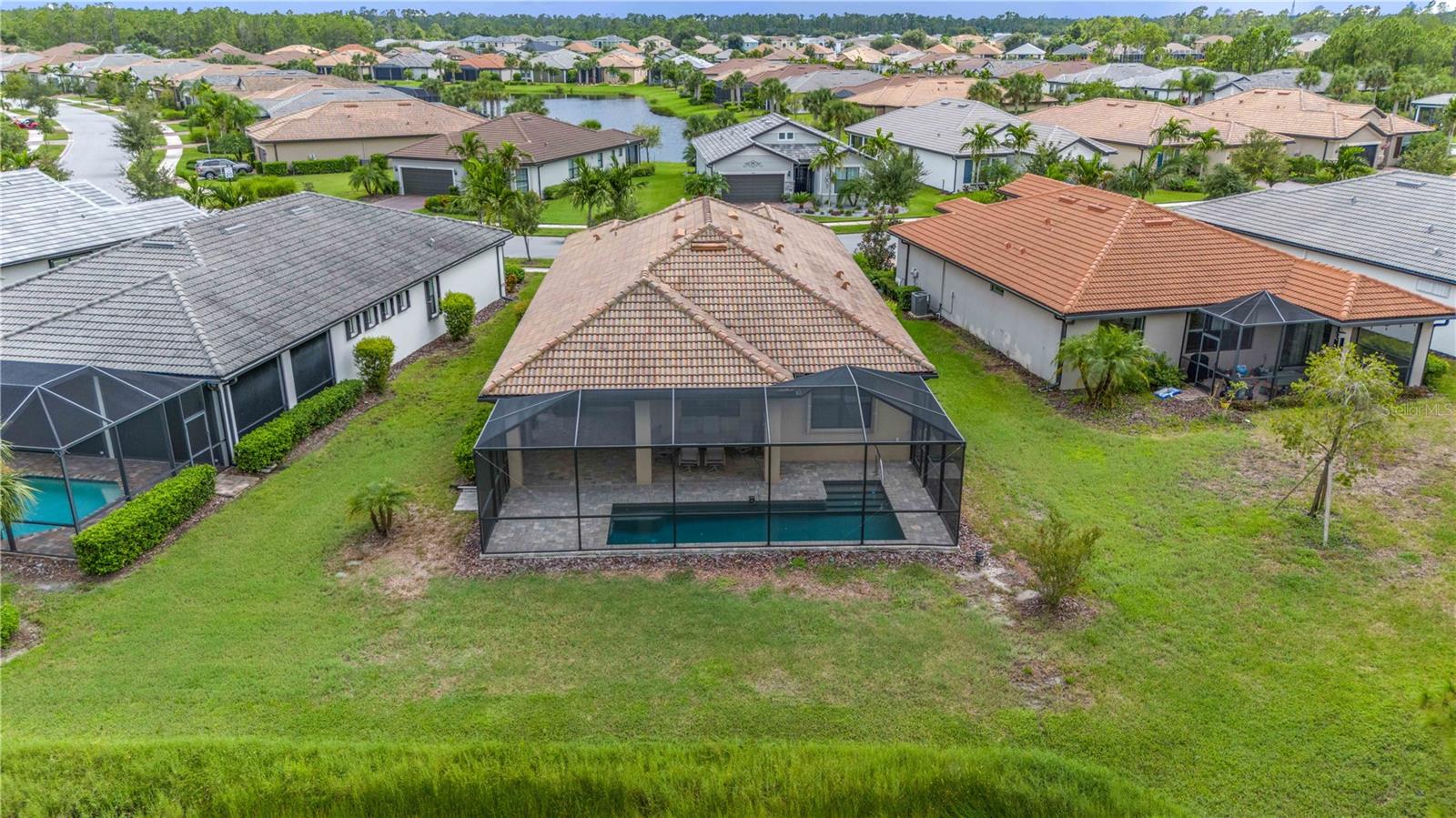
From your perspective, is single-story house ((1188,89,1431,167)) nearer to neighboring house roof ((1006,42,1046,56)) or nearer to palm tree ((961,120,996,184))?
palm tree ((961,120,996,184))

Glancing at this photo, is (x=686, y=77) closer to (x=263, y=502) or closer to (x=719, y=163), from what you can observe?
(x=719, y=163)

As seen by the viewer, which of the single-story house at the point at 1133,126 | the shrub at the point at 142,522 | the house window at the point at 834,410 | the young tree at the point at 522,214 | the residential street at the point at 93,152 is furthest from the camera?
the single-story house at the point at 1133,126

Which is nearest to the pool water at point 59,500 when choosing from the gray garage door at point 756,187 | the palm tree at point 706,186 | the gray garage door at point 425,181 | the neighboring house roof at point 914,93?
the palm tree at point 706,186

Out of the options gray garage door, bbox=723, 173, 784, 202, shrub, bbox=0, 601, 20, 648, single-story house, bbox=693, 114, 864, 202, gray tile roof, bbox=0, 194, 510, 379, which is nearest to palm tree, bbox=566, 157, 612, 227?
gray tile roof, bbox=0, 194, 510, 379

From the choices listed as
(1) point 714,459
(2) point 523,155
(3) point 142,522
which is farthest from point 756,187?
(3) point 142,522

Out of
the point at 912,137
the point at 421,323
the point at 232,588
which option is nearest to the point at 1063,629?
the point at 232,588

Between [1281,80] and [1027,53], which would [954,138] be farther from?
[1027,53]

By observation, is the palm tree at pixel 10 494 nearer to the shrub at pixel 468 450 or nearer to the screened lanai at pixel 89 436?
the screened lanai at pixel 89 436
